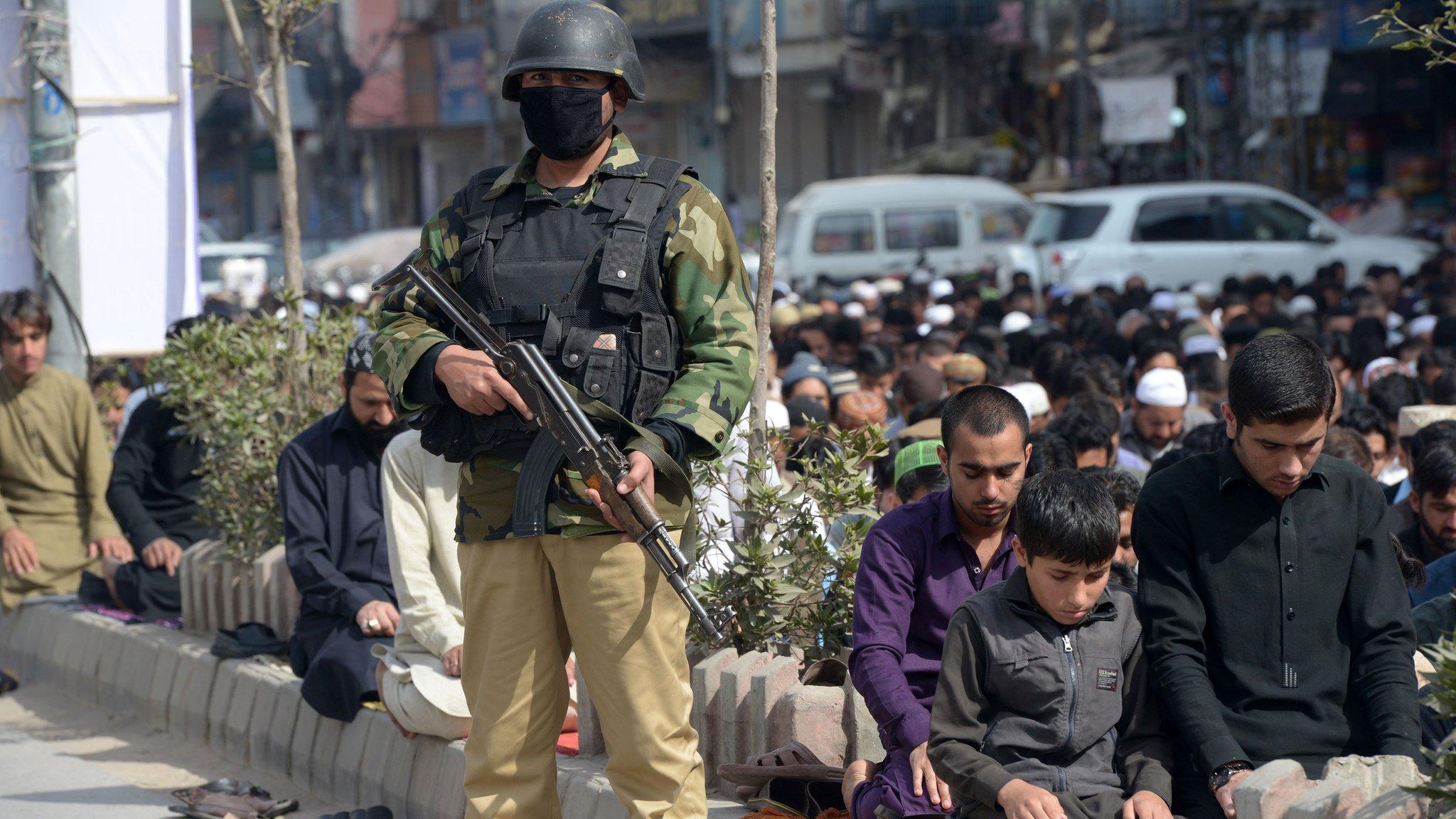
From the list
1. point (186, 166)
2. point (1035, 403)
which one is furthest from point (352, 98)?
point (1035, 403)

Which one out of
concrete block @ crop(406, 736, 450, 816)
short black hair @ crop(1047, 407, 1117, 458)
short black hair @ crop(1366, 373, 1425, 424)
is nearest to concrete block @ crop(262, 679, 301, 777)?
concrete block @ crop(406, 736, 450, 816)

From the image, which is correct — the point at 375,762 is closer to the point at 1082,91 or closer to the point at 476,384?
the point at 476,384

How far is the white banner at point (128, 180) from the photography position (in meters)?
8.77

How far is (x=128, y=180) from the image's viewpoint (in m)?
8.94

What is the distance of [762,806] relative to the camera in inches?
169

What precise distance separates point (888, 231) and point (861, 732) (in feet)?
58.5

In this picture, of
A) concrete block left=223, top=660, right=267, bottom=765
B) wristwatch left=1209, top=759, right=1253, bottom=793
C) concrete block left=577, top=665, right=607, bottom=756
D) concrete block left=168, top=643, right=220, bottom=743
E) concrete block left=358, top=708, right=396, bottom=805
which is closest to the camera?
wristwatch left=1209, top=759, right=1253, bottom=793

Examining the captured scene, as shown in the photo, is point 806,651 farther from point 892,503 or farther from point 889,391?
point 889,391

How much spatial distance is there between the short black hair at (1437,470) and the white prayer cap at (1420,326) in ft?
18.6

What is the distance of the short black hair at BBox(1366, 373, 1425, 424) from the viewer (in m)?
7.60

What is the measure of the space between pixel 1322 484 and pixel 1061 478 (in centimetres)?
52

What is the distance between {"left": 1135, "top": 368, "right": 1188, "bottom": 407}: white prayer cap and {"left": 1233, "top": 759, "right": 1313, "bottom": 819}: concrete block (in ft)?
14.1

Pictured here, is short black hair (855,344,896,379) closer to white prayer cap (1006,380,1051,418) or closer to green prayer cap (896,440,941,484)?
white prayer cap (1006,380,1051,418)

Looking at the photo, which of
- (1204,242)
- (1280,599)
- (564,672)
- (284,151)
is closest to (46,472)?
(284,151)
